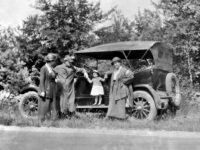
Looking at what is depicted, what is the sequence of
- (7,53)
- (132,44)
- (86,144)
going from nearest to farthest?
(86,144) → (132,44) → (7,53)

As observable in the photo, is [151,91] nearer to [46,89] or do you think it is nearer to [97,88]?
[97,88]

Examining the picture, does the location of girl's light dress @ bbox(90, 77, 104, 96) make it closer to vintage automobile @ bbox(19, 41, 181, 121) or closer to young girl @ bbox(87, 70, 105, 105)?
young girl @ bbox(87, 70, 105, 105)

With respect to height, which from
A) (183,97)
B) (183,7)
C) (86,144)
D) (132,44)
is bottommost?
(86,144)

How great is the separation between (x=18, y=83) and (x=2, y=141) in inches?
275

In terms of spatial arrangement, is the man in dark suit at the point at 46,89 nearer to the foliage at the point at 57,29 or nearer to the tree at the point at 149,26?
the foliage at the point at 57,29

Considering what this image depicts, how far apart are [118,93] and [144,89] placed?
2.93 ft

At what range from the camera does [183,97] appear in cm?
1345

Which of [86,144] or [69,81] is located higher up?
[69,81]

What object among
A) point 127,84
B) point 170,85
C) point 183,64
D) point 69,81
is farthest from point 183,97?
point 183,64

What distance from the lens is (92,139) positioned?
776 cm

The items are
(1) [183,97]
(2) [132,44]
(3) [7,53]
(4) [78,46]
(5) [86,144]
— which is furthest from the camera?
(4) [78,46]

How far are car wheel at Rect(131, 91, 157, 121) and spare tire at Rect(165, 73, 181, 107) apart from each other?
720mm

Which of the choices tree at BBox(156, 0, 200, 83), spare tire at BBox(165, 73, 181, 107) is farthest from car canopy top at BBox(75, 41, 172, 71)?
tree at BBox(156, 0, 200, 83)

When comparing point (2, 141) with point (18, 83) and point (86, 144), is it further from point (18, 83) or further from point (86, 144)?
point (18, 83)
